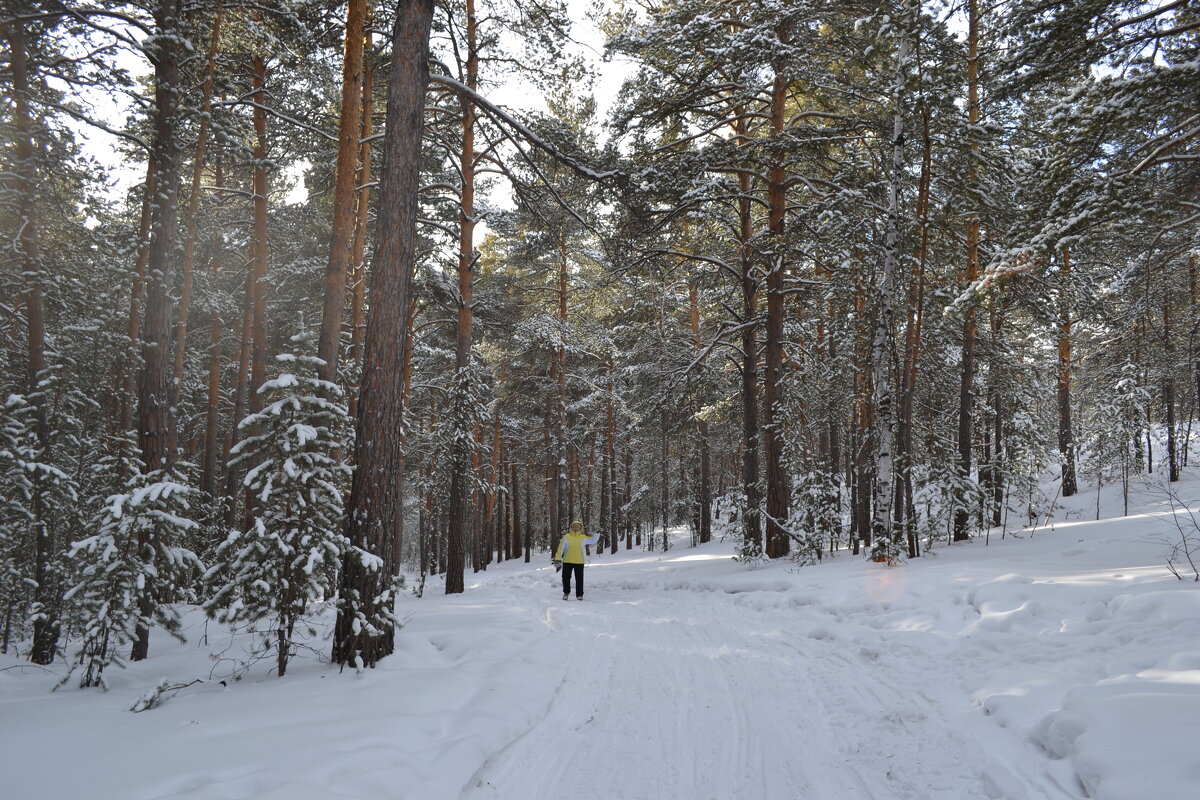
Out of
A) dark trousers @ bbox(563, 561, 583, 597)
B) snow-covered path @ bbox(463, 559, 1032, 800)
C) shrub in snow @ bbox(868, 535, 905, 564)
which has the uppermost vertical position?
shrub in snow @ bbox(868, 535, 905, 564)

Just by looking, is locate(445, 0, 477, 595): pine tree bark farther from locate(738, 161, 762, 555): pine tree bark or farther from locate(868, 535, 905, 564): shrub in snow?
locate(868, 535, 905, 564): shrub in snow

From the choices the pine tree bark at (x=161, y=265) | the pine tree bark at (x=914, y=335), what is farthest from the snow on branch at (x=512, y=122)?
the pine tree bark at (x=914, y=335)

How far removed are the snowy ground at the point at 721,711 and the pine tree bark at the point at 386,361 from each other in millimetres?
577

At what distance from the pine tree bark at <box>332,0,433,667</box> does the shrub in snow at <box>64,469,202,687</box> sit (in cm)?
198

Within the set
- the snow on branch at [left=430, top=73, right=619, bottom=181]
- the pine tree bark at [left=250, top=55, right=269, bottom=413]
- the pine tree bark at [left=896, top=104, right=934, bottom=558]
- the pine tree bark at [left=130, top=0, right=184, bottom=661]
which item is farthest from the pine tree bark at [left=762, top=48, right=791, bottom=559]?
the pine tree bark at [left=250, top=55, right=269, bottom=413]

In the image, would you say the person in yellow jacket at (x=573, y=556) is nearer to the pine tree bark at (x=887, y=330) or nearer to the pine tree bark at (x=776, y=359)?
the pine tree bark at (x=776, y=359)

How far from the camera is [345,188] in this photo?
27.8 feet

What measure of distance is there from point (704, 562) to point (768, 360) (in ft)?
19.8

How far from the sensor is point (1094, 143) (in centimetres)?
700

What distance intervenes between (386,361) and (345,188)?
12.5ft

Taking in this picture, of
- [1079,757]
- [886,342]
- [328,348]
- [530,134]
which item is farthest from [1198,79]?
[328,348]

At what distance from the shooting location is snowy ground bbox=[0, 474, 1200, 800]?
3506 millimetres

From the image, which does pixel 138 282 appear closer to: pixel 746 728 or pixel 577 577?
pixel 577 577

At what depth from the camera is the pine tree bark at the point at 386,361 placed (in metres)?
5.90
